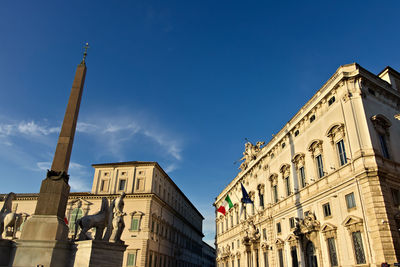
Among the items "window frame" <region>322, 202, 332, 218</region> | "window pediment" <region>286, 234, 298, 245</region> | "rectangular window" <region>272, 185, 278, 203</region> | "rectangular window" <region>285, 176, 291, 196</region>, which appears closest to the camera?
"window frame" <region>322, 202, 332, 218</region>

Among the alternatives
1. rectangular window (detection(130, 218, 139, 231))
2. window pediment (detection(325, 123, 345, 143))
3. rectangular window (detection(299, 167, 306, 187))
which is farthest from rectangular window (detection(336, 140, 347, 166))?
rectangular window (detection(130, 218, 139, 231))

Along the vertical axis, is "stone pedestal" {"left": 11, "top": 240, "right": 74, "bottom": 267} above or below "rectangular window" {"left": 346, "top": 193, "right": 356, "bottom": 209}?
below

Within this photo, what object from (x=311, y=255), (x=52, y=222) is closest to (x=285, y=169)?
A: (x=311, y=255)

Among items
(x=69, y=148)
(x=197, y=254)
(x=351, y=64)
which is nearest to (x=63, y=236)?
(x=69, y=148)

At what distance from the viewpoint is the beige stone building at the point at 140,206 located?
41.5 meters

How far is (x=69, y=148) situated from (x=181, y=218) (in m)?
47.7

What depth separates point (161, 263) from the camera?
46.6 metres

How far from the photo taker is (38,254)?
12.3 m

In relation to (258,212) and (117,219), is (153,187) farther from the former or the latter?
(117,219)

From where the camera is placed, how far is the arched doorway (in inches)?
906

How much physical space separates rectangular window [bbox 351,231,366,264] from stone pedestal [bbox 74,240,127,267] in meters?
14.4

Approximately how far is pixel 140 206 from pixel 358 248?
3120 cm

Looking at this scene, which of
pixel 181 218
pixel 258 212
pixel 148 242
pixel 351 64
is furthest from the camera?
pixel 181 218

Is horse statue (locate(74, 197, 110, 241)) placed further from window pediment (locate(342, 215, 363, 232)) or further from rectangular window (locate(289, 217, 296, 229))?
rectangular window (locate(289, 217, 296, 229))
